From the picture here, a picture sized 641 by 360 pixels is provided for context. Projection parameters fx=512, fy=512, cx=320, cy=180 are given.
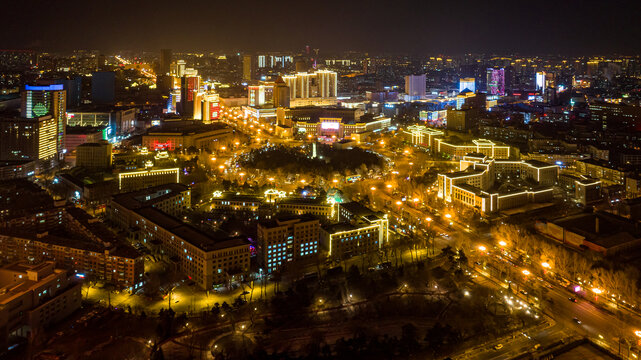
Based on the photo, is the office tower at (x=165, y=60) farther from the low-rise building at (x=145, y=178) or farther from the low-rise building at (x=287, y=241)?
the low-rise building at (x=287, y=241)

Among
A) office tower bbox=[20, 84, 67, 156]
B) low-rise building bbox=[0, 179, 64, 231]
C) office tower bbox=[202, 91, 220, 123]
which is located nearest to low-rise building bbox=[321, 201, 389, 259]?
low-rise building bbox=[0, 179, 64, 231]

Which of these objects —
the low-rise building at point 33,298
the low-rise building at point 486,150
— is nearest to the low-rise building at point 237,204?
the low-rise building at point 33,298

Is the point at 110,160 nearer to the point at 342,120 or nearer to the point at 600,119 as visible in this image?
the point at 342,120

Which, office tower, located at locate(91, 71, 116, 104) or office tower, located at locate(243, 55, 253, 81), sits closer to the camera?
office tower, located at locate(91, 71, 116, 104)


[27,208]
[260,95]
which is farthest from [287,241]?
[260,95]

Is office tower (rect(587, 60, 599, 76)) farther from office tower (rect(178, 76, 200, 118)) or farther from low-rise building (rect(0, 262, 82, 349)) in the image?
low-rise building (rect(0, 262, 82, 349))

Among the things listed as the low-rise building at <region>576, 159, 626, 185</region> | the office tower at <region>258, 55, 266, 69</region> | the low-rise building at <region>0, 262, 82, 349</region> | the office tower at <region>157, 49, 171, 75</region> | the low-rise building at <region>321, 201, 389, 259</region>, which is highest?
the office tower at <region>258, 55, 266, 69</region>

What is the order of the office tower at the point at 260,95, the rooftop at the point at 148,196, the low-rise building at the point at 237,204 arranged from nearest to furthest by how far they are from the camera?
1. the rooftop at the point at 148,196
2. the low-rise building at the point at 237,204
3. the office tower at the point at 260,95
